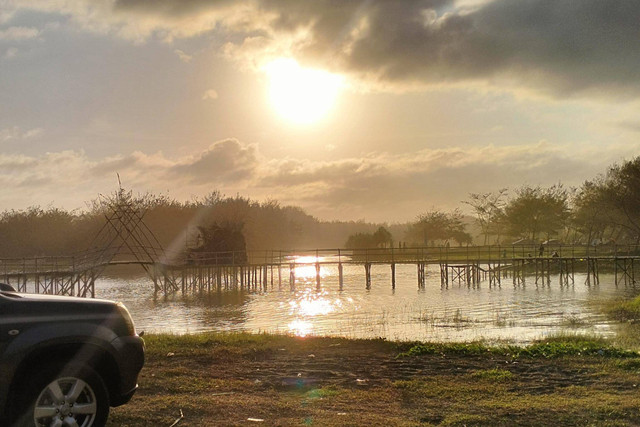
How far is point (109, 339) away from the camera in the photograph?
20.4ft

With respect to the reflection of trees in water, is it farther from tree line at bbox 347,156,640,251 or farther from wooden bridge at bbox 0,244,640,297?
tree line at bbox 347,156,640,251

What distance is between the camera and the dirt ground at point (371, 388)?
7512 mm

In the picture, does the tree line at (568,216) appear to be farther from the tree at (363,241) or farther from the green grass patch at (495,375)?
the green grass patch at (495,375)

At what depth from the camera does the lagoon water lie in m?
21.2

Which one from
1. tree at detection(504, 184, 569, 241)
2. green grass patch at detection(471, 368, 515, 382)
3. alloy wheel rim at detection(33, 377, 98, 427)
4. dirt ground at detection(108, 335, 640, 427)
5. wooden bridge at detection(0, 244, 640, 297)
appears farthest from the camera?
tree at detection(504, 184, 569, 241)

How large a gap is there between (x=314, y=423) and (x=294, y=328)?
16.5 meters

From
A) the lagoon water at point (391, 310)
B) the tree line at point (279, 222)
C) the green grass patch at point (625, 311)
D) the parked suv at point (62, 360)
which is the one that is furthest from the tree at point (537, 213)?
the parked suv at point (62, 360)

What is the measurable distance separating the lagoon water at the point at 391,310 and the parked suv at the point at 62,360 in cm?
1242

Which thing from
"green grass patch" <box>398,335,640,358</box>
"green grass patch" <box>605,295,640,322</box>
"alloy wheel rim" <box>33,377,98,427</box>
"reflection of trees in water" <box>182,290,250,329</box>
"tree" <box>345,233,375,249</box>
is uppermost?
"tree" <box>345,233,375,249</box>

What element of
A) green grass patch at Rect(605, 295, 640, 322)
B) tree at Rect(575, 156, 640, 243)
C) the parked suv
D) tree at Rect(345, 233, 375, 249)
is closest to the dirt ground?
the parked suv

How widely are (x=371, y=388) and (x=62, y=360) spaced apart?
4.66 meters

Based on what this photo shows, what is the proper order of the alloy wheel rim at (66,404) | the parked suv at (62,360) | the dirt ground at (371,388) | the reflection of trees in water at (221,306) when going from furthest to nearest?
the reflection of trees in water at (221,306) < the dirt ground at (371,388) < the alloy wheel rim at (66,404) < the parked suv at (62,360)

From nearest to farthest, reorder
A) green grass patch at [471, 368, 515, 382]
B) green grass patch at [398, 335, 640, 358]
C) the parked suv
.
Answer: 1. the parked suv
2. green grass patch at [471, 368, 515, 382]
3. green grass patch at [398, 335, 640, 358]

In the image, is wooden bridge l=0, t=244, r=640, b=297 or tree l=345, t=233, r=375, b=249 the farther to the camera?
tree l=345, t=233, r=375, b=249
